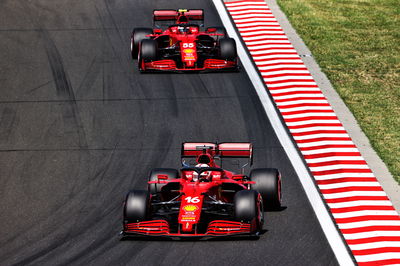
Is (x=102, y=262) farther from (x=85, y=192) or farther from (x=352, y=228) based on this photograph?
(x=352, y=228)

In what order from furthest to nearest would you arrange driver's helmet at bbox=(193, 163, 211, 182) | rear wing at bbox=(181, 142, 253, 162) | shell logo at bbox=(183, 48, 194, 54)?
shell logo at bbox=(183, 48, 194, 54), rear wing at bbox=(181, 142, 253, 162), driver's helmet at bbox=(193, 163, 211, 182)

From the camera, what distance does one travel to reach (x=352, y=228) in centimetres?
1795

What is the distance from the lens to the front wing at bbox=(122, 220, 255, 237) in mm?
16516

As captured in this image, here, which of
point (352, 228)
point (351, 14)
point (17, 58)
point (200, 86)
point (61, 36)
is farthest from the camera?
point (351, 14)

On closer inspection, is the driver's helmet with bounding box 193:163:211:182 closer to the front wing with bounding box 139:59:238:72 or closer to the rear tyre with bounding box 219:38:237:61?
the front wing with bounding box 139:59:238:72

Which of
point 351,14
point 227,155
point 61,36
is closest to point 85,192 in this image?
point 227,155

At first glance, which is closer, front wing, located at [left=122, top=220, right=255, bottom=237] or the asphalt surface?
front wing, located at [left=122, top=220, right=255, bottom=237]

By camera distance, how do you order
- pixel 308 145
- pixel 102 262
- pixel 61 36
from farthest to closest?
pixel 61 36
pixel 308 145
pixel 102 262

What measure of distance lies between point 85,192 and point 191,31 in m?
9.09

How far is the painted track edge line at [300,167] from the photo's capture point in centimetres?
1717

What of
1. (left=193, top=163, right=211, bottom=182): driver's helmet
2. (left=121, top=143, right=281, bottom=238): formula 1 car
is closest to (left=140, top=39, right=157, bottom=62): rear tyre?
(left=121, top=143, right=281, bottom=238): formula 1 car

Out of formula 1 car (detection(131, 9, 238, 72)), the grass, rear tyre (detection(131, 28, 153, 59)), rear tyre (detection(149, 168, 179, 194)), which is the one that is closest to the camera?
rear tyre (detection(149, 168, 179, 194))

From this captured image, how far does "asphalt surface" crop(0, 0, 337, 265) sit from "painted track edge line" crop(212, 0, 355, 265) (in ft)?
0.60

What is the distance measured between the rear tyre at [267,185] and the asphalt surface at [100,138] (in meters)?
0.39
